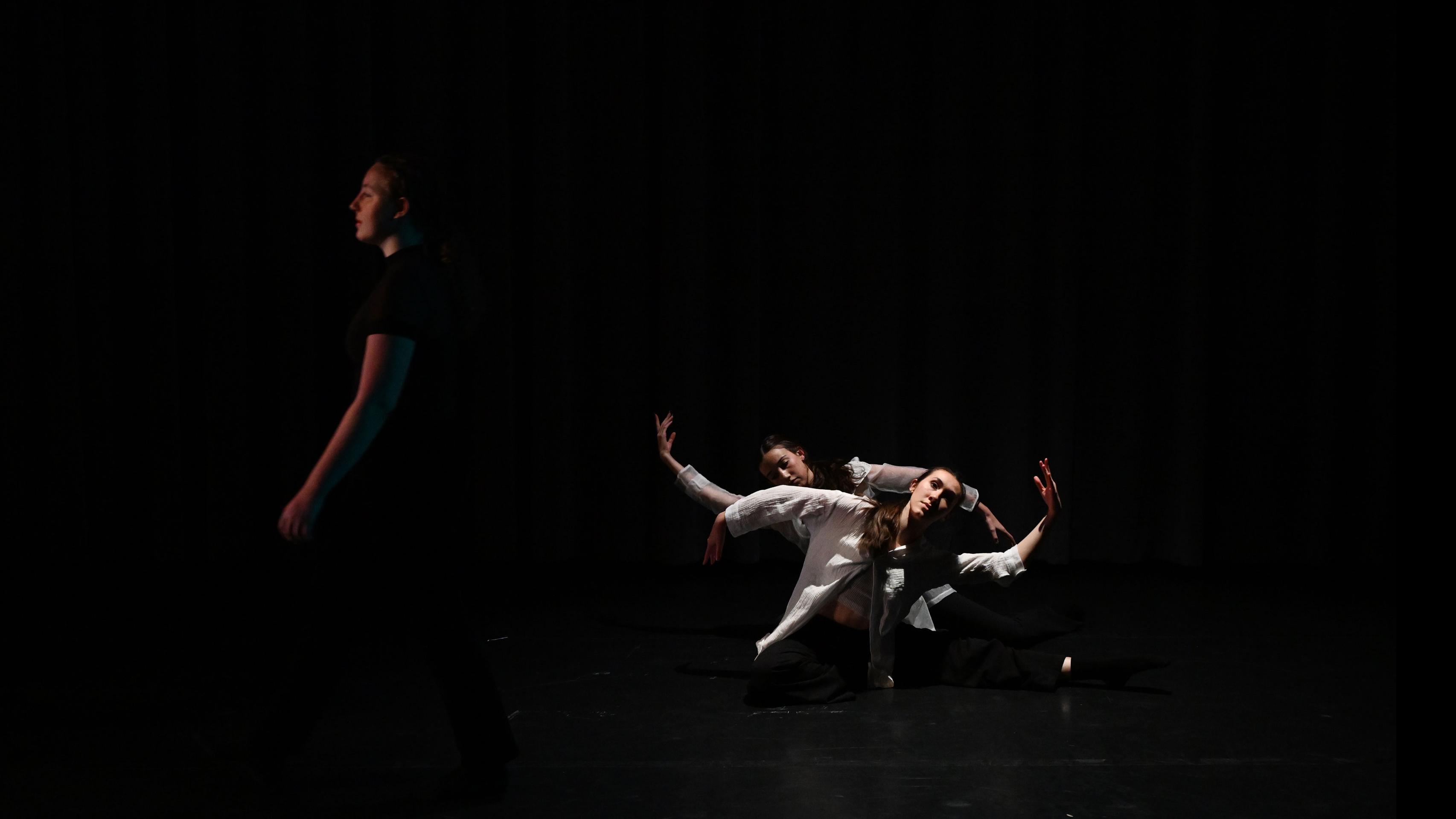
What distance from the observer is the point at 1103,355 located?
185 inches

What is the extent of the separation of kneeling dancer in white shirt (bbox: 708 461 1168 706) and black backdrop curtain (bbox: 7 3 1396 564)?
1.62 meters

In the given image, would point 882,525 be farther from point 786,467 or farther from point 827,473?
point 827,473

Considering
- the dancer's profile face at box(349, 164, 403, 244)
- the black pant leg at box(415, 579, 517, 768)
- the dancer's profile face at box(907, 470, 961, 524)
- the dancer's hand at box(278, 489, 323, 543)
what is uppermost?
the dancer's profile face at box(349, 164, 403, 244)

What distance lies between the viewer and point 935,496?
2.87m

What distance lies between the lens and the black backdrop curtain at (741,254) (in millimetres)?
4574

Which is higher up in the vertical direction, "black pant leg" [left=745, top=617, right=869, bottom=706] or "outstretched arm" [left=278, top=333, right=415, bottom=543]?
"outstretched arm" [left=278, top=333, right=415, bottom=543]

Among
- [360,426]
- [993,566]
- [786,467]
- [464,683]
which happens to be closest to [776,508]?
[786,467]

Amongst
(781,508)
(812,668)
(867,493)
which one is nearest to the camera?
(812,668)

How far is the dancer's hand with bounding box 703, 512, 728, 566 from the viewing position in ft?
9.56

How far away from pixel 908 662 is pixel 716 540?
564 mm

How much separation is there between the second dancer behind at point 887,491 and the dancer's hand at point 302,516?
1.30 m

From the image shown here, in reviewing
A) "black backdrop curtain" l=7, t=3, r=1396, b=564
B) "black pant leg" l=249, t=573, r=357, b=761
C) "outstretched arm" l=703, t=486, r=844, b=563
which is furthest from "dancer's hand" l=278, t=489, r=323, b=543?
"black backdrop curtain" l=7, t=3, r=1396, b=564

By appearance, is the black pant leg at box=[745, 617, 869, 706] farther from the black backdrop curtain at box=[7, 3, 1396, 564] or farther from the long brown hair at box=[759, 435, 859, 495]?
the black backdrop curtain at box=[7, 3, 1396, 564]

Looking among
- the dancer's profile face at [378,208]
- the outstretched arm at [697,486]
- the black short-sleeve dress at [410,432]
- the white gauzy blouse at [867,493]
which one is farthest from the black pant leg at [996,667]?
the dancer's profile face at [378,208]
